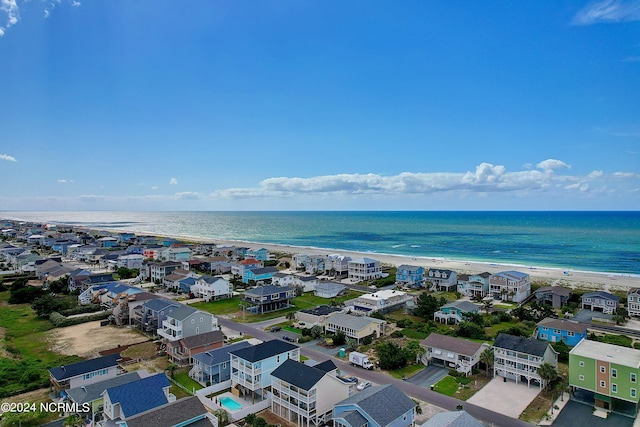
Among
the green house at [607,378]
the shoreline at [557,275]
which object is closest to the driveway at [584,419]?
the green house at [607,378]

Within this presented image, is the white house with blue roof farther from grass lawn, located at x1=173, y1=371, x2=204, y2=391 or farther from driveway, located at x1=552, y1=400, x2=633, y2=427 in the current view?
driveway, located at x1=552, y1=400, x2=633, y2=427

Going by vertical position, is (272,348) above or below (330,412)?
above

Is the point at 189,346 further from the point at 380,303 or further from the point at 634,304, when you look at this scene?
the point at 634,304

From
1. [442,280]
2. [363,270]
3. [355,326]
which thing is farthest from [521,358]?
[363,270]

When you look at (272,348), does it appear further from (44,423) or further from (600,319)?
(600,319)

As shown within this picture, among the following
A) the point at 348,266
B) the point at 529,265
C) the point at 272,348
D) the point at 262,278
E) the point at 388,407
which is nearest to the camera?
the point at 388,407

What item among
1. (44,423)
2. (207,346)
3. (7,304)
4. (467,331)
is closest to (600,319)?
(467,331)

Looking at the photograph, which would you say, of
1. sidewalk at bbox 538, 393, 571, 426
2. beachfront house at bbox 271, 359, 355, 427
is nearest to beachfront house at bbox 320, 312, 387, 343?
beachfront house at bbox 271, 359, 355, 427
